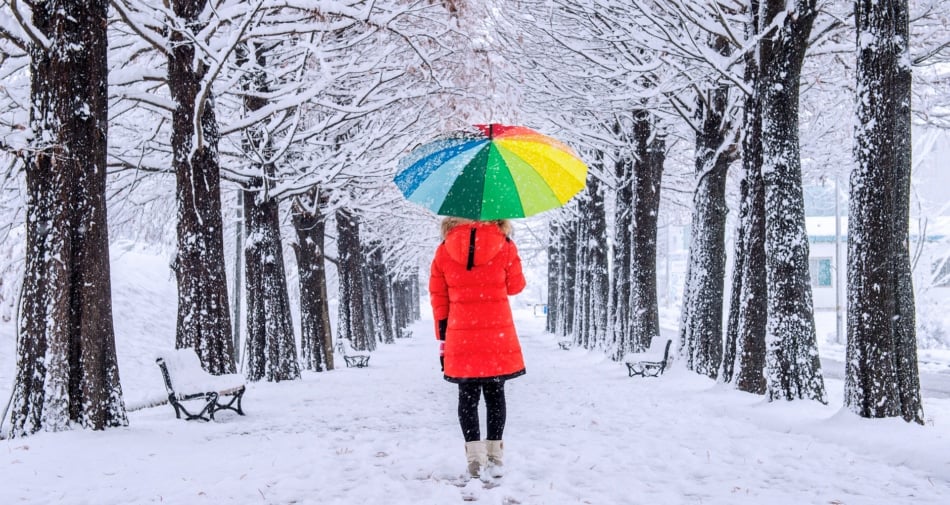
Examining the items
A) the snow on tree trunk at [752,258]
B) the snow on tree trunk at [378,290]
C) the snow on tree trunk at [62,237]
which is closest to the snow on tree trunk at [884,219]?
the snow on tree trunk at [752,258]

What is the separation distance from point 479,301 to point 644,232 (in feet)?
33.4

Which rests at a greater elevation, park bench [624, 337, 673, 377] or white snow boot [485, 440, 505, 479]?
white snow boot [485, 440, 505, 479]

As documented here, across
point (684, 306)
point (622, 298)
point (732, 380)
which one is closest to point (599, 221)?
point (622, 298)

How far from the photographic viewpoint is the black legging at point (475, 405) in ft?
16.1

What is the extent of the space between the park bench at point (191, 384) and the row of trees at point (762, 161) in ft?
21.3

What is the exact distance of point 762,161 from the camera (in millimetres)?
8719

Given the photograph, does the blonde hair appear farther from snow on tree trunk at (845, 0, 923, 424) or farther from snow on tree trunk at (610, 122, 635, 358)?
snow on tree trunk at (610, 122, 635, 358)

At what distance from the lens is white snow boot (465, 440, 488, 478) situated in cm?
499

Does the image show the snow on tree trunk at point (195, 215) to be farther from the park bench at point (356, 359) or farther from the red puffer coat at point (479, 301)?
the park bench at point (356, 359)

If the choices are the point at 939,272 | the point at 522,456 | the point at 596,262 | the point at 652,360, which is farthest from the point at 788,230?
the point at 939,272

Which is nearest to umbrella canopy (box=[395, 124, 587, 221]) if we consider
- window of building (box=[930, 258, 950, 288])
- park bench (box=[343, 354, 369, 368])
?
park bench (box=[343, 354, 369, 368])

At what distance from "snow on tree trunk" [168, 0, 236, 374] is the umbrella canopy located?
15.3 feet

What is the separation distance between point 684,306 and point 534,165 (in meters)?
8.19

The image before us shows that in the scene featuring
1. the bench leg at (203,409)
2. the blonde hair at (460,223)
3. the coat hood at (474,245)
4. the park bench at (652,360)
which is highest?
the blonde hair at (460,223)
